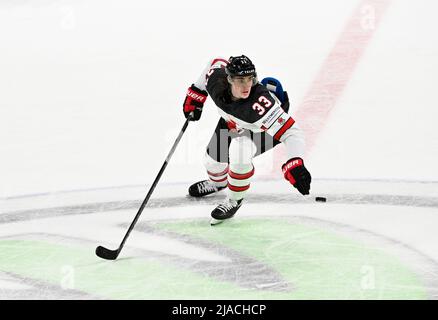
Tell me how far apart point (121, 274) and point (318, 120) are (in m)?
1.97

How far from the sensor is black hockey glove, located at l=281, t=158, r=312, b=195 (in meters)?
3.08

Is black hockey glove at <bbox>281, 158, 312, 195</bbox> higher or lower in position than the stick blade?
higher

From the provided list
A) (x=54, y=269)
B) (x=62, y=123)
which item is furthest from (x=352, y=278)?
(x=62, y=123)

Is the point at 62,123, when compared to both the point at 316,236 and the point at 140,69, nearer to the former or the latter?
the point at 140,69

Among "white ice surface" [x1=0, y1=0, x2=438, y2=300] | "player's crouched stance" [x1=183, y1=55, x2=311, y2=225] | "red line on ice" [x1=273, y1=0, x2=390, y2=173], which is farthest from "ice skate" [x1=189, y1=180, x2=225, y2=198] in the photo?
"red line on ice" [x1=273, y1=0, x2=390, y2=173]

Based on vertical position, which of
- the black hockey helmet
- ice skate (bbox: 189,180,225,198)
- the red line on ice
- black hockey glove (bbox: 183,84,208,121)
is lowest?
ice skate (bbox: 189,180,225,198)

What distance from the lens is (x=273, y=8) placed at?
Result: 6.13 m

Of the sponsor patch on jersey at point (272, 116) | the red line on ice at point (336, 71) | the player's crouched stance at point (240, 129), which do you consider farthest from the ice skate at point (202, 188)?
the sponsor patch on jersey at point (272, 116)

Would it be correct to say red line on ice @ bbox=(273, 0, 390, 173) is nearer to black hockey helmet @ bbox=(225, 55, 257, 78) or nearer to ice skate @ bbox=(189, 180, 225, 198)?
ice skate @ bbox=(189, 180, 225, 198)

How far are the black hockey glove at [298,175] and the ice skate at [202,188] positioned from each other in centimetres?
84

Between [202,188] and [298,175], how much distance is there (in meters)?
0.93

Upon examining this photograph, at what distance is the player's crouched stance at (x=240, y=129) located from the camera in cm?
321

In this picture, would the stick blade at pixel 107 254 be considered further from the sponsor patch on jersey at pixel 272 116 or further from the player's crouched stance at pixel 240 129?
the sponsor patch on jersey at pixel 272 116

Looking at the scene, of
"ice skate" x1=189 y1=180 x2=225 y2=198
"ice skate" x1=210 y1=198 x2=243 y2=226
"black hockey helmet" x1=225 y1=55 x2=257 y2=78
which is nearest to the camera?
"black hockey helmet" x1=225 y1=55 x2=257 y2=78
